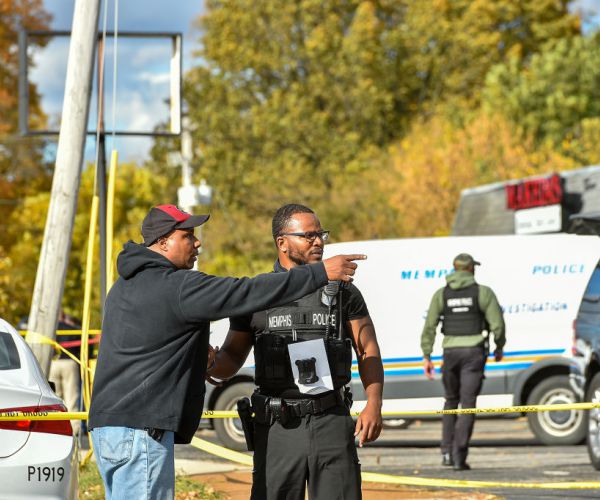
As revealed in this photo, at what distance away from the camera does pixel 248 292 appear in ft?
17.5

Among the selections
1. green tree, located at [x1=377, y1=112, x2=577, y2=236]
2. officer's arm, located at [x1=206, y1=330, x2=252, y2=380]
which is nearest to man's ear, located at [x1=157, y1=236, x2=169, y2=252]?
officer's arm, located at [x1=206, y1=330, x2=252, y2=380]

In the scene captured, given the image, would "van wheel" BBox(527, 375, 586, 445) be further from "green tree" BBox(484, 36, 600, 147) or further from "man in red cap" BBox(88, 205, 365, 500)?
"green tree" BBox(484, 36, 600, 147)

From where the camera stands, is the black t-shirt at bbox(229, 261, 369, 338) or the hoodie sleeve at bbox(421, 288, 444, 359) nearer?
the black t-shirt at bbox(229, 261, 369, 338)

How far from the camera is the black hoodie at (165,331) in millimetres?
5340

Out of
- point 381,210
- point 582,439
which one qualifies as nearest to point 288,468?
point 582,439

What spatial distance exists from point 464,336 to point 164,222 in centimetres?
727

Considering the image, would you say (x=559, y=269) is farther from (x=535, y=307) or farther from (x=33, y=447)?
(x=33, y=447)

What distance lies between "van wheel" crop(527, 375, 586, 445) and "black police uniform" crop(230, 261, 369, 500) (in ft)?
28.8

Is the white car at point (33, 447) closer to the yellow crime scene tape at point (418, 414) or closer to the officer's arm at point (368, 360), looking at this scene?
the yellow crime scene tape at point (418, 414)

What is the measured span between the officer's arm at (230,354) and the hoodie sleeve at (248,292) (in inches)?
28.2

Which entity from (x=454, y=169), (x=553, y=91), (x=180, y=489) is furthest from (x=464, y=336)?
(x=553, y=91)

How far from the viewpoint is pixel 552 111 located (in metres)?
41.5

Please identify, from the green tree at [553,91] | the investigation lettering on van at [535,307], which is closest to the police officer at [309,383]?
the investigation lettering on van at [535,307]

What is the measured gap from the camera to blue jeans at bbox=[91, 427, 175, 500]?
5391 millimetres
